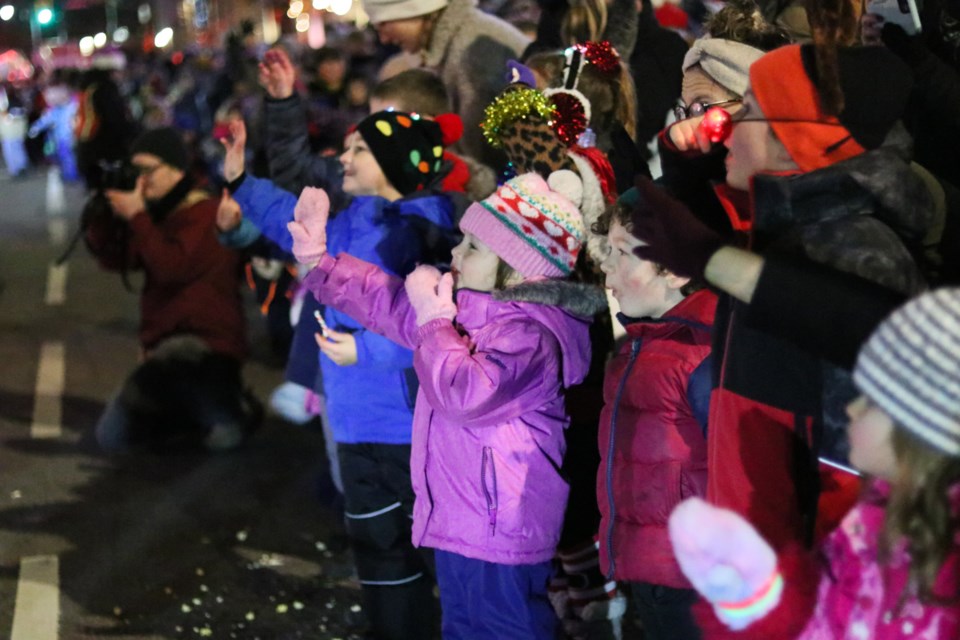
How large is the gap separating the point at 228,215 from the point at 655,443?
9.61ft

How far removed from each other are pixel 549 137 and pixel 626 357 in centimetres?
92

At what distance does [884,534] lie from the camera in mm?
1891

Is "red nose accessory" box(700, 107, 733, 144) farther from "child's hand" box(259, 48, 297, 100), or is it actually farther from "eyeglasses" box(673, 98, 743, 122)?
"child's hand" box(259, 48, 297, 100)

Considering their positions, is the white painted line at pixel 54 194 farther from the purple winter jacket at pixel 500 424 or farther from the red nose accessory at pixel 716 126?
the red nose accessory at pixel 716 126

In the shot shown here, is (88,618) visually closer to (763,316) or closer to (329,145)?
(763,316)

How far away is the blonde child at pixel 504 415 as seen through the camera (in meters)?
3.25

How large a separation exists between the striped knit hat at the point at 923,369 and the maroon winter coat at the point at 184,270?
4.99 meters

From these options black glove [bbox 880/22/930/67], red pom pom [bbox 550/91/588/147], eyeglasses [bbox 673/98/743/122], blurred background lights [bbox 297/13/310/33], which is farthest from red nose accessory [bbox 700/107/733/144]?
blurred background lights [bbox 297/13/310/33]

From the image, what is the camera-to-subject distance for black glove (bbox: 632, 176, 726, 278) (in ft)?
7.25

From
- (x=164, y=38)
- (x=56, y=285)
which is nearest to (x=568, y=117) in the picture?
(x=56, y=285)

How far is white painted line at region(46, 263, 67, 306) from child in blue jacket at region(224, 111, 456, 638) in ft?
25.1

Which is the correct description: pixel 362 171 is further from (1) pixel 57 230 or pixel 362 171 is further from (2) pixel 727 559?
(1) pixel 57 230

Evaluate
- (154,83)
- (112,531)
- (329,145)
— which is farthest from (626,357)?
(154,83)

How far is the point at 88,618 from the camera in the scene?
14.8 feet
